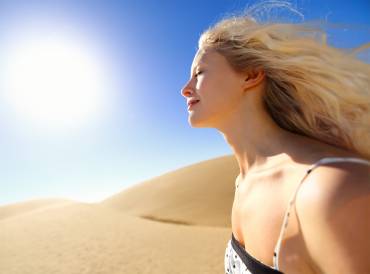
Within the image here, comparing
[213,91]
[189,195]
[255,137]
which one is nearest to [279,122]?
[255,137]

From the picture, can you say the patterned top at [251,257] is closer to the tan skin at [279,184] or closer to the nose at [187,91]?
the tan skin at [279,184]

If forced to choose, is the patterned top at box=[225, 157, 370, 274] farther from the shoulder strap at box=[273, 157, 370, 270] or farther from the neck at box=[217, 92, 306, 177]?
the neck at box=[217, 92, 306, 177]

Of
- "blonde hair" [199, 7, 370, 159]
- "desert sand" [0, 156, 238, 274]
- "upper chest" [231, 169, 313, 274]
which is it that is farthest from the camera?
"desert sand" [0, 156, 238, 274]

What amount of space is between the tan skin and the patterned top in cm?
3

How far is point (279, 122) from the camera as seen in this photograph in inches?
86.4

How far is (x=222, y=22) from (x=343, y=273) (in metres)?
1.83

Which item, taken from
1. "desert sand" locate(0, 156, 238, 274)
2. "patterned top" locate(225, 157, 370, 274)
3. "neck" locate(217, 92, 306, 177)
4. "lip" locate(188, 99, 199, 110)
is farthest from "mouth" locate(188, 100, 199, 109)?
"desert sand" locate(0, 156, 238, 274)

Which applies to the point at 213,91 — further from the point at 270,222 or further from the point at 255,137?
the point at 270,222

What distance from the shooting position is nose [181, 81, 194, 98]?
2.25 metres

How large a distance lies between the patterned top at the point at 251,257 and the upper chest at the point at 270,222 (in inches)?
0.8

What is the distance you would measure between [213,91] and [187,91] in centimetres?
19

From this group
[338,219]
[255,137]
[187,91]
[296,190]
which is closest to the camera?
[338,219]

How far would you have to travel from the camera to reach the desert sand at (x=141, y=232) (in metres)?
15.7

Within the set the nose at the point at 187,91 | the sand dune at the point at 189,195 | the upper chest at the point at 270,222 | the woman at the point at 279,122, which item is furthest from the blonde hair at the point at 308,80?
the sand dune at the point at 189,195
